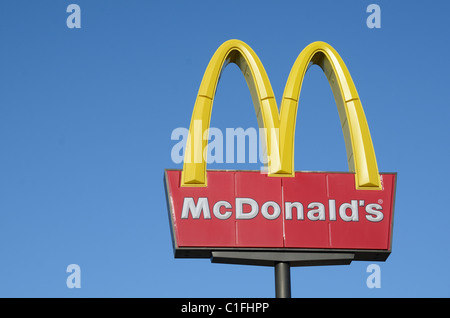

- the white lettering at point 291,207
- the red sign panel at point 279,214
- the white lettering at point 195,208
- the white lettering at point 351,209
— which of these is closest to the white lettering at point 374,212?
the red sign panel at point 279,214

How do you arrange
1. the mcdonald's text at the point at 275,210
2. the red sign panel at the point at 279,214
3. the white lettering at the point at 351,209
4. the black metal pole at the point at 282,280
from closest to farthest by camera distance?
the black metal pole at the point at 282,280 → the red sign panel at the point at 279,214 → the mcdonald's text at the point at 275,210 → the white lettering at the point at 351,209

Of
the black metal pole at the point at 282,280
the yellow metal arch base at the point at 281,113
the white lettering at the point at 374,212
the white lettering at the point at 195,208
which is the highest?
the yellow metal arch base at the point at 281,113

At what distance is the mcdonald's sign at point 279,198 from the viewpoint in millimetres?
14109

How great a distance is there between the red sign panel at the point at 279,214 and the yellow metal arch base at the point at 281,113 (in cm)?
25

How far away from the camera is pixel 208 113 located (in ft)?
48.6

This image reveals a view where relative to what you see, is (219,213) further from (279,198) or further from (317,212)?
(317,212)

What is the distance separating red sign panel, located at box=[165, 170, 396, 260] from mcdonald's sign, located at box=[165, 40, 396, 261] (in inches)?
0.7

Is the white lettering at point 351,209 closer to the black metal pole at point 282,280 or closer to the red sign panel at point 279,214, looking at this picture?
the red sign panel at point 279,214

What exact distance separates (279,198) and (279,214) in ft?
1.07

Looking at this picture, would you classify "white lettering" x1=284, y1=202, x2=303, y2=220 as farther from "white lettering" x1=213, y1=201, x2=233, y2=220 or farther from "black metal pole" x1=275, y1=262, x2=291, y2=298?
"white lettering" x1=213, y1=201, x2=233, y2=220

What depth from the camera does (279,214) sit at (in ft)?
47.0

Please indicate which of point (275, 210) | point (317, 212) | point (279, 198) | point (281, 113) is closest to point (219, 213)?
point (275, 210)
